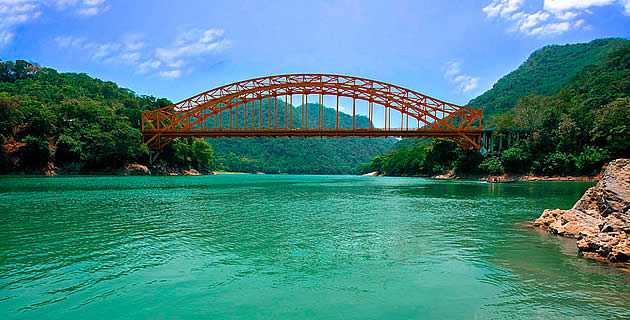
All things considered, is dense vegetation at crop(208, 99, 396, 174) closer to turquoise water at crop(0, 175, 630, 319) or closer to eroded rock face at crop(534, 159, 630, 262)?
eroded rock face at crop(534, 159, 630, 262)

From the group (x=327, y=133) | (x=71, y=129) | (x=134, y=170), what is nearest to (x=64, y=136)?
(x=71, y=129)

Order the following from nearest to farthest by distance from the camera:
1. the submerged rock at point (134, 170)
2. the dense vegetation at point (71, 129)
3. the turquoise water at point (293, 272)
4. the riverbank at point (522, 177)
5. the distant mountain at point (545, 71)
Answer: the turquoise water at point (293, 272) → the dense vegetation at point (71, 129) → the riverbank at point (522, 177) → the submerged rock at point (134, 170) → the distant mountain at point (545, 71)

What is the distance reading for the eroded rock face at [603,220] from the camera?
7.32 metres

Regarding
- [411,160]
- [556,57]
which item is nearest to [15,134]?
[411,160]

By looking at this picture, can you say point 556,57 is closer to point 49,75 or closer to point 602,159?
point 602,159

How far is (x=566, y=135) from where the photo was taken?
4631 centimetres

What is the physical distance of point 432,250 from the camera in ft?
26.9

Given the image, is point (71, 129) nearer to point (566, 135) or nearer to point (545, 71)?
point (566, 135)

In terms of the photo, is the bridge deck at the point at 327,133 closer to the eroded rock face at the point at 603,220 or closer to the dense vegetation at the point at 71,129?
the dense vegetation at the point at 71,129

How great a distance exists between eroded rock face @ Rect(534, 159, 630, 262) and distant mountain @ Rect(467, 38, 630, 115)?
92977 mm

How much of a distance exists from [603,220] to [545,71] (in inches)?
5012

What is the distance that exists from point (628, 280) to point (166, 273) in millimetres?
8479

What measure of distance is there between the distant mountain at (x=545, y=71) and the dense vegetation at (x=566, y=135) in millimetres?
25151

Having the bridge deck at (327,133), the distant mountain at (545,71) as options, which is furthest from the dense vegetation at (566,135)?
the distant mountain at (545,71)
